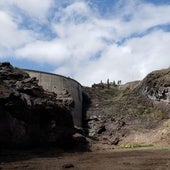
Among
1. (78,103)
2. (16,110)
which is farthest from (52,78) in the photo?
(16,110)

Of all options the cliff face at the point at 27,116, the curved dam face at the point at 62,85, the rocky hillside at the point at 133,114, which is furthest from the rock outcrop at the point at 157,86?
the cliff face at the point at 27,116

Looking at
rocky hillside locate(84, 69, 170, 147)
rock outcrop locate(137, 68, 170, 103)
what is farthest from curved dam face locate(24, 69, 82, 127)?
rock outcrop locate(137, 68, 170, 103)

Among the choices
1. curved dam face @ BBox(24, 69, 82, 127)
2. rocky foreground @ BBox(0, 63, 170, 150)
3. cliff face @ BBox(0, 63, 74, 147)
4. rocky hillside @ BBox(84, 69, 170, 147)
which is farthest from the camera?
curved dam face @ BBox(24, 69, 82, 127)

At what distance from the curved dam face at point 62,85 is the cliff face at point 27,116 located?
944 cm

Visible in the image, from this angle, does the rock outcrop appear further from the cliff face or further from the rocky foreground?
the cliff face

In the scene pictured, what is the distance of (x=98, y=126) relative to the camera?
4925cm

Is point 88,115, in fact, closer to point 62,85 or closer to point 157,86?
point 62,85

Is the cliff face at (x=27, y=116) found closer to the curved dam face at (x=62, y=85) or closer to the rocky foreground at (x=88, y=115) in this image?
the rocky foreground at (x=88, y=115)

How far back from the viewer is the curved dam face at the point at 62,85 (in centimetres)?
4762

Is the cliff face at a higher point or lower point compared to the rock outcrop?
lower

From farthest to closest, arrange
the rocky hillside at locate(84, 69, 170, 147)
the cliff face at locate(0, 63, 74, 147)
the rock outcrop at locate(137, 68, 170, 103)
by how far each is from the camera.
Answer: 1. the rock outcrop at locate(137, 68, 170, 103)
2. the rocky hillside at locate(84, 69, 170, 147)
3. the cliff face at locate(0, 63, 74, 147)

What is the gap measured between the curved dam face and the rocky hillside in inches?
77.7

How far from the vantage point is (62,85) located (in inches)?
1955

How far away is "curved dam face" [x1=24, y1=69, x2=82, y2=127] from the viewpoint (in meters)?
47.6
